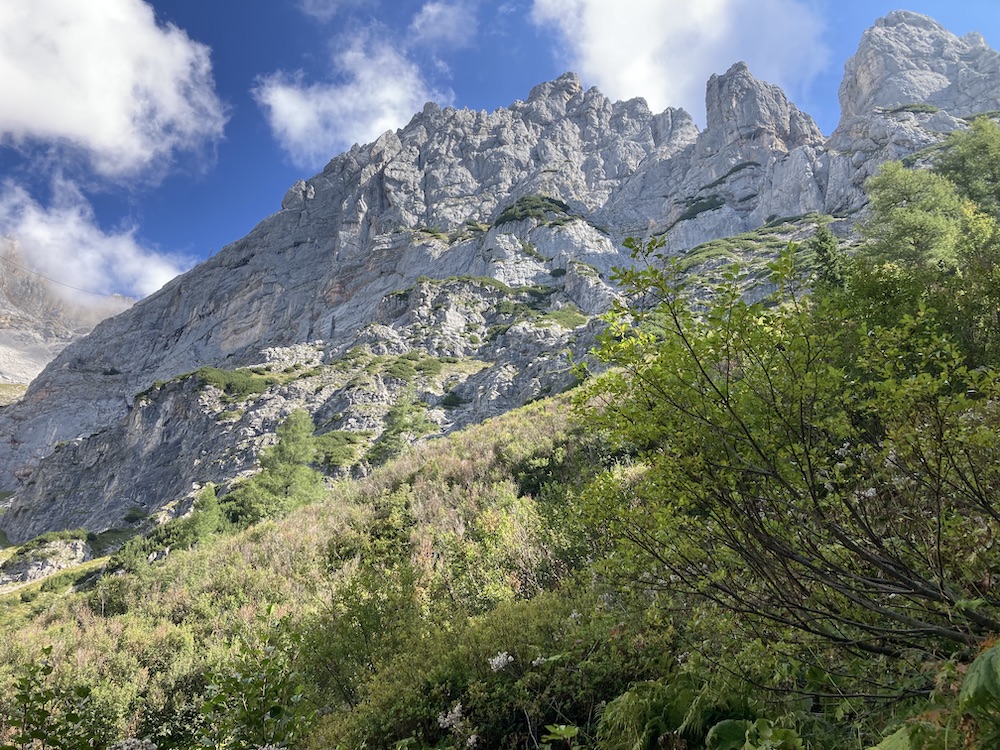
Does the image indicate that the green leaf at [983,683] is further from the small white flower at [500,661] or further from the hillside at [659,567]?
the small white flower at [500,661]

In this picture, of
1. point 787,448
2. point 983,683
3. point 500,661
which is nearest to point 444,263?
point 500,661

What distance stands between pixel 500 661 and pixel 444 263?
107 meters

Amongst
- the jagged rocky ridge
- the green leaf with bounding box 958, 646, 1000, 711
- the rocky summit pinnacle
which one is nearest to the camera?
the green leaf with bounding box 958, 646, 1000, 711

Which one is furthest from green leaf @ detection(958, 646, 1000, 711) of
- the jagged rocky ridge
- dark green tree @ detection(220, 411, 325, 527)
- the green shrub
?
the green shrub

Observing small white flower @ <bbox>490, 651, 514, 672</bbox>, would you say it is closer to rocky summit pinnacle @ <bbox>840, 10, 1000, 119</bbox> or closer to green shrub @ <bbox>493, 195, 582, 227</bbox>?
green shrub @ <bbox>493, 195, 582, 227</bbox>

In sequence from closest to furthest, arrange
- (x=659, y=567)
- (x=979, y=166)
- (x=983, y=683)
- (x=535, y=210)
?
(x=983, y=683), (x=659, y=567), (x=979, y=166), (x=535, y=210)

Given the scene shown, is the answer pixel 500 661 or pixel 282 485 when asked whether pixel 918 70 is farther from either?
pixel 500 661

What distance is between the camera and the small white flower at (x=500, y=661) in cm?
408

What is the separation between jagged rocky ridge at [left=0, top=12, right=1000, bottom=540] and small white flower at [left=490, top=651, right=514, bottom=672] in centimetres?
5387

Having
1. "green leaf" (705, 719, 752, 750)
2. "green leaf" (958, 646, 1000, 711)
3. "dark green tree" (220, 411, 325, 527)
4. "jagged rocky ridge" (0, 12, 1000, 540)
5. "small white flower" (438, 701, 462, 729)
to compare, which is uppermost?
"jagged rocky ridge" (0, 12, 1000, 540)

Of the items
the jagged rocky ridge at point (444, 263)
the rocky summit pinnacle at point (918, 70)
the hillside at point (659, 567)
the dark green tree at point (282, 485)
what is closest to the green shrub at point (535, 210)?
the jagged rocky ridge at point (444, 263)

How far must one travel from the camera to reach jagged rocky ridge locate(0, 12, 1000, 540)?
7038 cm

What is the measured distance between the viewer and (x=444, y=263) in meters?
107

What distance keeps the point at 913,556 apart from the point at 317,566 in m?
10.2
